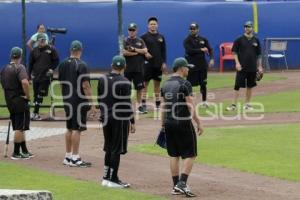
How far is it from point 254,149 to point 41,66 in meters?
6.80

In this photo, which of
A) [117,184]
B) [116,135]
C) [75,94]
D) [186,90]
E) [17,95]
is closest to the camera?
[186,90]

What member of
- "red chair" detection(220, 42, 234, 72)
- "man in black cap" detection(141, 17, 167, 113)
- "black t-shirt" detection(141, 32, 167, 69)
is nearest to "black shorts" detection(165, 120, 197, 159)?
"man in black cap" detection(141, 17, 167, 113)

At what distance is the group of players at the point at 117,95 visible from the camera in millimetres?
12461

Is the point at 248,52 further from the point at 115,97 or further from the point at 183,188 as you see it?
the point at 183,188

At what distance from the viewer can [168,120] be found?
41.0ft

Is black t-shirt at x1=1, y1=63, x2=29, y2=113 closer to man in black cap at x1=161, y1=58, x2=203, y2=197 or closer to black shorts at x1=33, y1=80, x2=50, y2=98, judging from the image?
man in black cap at x1=161, y1=58, x2=203, y2=197

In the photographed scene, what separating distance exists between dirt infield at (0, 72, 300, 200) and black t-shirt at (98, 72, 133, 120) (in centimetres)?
108

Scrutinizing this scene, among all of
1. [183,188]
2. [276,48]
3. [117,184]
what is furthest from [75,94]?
[276,48]

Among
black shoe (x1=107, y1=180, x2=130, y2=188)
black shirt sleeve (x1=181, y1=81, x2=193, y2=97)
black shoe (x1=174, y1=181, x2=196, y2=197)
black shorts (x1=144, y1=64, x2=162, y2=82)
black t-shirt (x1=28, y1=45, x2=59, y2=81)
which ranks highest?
black shirt sleeve (x1=181, y1=81, x2=193, y2=97)

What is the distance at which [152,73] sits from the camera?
2208 cm

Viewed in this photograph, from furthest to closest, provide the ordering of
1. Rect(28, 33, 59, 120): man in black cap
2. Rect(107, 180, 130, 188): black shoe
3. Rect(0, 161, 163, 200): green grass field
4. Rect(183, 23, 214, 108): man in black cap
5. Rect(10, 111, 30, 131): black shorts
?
Rect(183, 23, 214, 108): man in black cap
Rect(28, 33, 59, 120): man in black cap
Rect(10, 111, 30, 131): black shorts
Rect(107, 180, 130, 188): black shoe
Rect(0, 161, 163, 200): green grass field

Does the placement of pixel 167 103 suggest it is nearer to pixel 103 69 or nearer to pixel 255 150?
pixel 255 150

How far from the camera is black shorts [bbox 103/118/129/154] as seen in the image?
1305cm

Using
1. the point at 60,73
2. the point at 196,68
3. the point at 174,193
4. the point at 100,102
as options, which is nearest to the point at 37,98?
the point at 196,68
